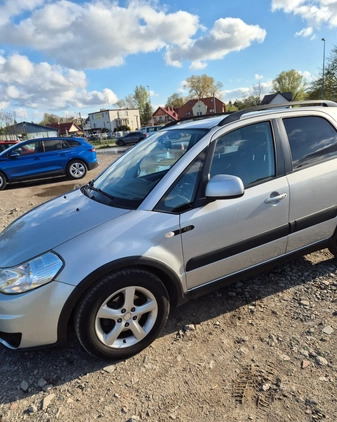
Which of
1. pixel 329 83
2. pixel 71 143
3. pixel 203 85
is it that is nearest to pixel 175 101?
pixel 203 85

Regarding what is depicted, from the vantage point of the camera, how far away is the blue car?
417 inches

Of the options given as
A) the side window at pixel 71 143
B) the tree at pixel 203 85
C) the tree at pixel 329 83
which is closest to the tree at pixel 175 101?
the tree at pixel 203 85

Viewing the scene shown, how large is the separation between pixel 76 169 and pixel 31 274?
9.73 m

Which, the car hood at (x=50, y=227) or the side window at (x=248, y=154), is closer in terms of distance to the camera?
the car hood at (x=50, y=227)

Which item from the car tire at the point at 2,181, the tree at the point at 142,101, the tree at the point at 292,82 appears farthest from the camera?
the tree at the point at 142,101

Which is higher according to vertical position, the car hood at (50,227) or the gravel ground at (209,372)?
the car hood at (50,227)

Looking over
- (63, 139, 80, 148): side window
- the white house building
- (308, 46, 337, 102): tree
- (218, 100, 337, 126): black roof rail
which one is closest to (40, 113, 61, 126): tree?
the white house building

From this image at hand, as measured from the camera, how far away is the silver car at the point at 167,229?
2207mm

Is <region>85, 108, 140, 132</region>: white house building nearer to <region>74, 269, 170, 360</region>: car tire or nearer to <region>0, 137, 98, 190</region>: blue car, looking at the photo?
<region>0, 137, 98, 190</region>: blue car

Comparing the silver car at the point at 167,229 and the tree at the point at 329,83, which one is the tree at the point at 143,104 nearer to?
the tree at the point at 329,83

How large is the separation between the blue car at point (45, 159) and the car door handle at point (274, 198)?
960 centimetres

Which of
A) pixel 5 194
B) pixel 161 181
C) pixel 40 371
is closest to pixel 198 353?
pixel 40 371

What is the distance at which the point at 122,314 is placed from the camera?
7.79 feet

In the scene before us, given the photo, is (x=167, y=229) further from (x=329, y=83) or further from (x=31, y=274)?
(x=329, y=83)
